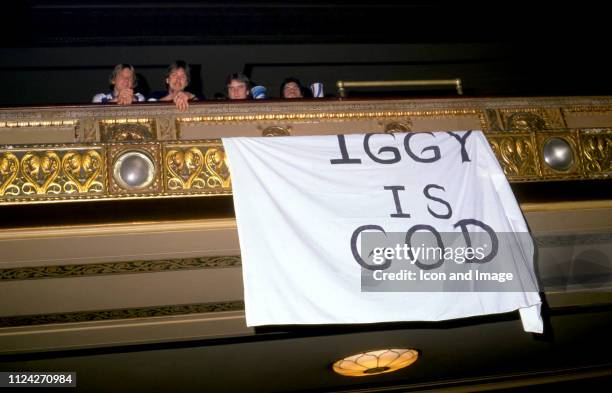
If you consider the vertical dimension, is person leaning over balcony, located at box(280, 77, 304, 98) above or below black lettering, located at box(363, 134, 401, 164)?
above

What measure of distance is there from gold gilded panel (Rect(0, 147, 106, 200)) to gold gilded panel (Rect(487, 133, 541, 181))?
259cm

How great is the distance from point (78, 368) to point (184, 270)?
1572mm

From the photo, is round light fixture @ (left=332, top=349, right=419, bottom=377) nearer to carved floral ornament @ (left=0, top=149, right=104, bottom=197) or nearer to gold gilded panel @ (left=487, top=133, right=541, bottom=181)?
gold gilded panel @ (left=487, top=133, right=541, bottom=181)

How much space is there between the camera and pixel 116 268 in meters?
3.90

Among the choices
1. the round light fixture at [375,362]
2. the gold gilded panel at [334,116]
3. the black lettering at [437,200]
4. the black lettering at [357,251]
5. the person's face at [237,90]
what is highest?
the person's face at [237,90]

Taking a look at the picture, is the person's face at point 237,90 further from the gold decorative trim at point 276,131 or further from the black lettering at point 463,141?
the black lettering at point 463,141

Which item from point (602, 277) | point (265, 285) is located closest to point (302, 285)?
point (265, 285)

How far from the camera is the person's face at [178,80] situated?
412 cm

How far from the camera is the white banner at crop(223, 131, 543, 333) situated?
3145 mm

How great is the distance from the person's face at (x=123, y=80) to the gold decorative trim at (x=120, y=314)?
164 centimetres

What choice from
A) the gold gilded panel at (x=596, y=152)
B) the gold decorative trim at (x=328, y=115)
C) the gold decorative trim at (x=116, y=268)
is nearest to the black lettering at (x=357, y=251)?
the gold decorative trim at (x=328, y=115)

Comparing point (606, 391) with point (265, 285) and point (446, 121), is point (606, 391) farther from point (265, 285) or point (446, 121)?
point (265, 285)

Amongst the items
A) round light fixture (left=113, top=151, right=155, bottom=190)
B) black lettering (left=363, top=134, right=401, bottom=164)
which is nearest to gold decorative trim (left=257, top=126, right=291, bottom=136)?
black lettering (left=363, top=134, right=401, bottom=164)

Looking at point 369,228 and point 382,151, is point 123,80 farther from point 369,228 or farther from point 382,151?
point 369,228
